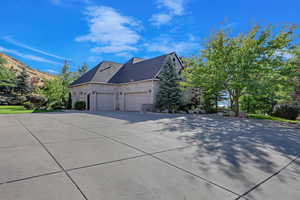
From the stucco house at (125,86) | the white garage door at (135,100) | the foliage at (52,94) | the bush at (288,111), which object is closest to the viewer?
the bush at (288,111)

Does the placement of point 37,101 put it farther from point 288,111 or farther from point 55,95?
point 288,111

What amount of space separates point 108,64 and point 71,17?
809 cm

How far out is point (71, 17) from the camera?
498 inches

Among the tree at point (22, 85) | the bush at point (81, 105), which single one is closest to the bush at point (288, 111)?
the bush at point (81, 105)

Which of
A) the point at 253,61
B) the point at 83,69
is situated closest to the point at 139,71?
the point at 253,61

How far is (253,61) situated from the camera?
398 inches

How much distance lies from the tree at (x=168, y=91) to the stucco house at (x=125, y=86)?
0.53 metres

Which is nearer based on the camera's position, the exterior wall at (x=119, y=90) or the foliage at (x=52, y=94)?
the exterior wall at (x=119, y=90)

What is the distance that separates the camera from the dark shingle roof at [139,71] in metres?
16.3

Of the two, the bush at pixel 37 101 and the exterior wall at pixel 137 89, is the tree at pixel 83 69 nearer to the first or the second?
the bush at pixel 37 101

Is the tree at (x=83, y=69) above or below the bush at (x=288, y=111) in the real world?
above

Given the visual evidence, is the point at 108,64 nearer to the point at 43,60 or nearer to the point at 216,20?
the point at 216,20

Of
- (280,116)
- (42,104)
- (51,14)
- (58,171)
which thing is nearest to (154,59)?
(51,14)

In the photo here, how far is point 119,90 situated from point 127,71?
287cm
